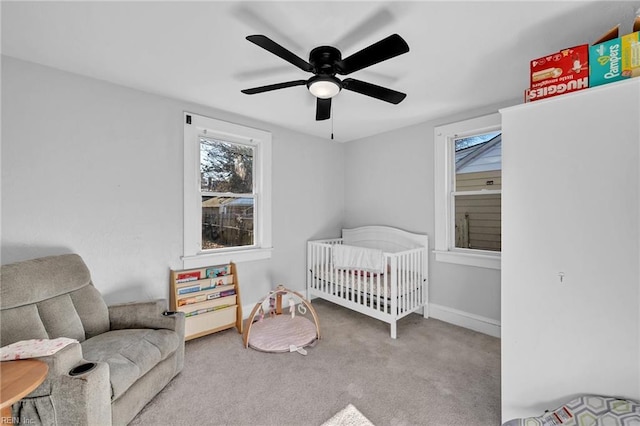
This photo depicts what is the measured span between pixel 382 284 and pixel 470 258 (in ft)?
3.26

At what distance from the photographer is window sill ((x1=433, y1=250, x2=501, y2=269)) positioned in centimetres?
277

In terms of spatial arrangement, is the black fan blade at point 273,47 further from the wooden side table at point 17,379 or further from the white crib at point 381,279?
the white crib at point 381,279

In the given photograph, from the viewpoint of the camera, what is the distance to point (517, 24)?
1.59 meters

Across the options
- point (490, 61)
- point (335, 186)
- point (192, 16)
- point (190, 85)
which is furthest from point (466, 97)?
point (190, 85)

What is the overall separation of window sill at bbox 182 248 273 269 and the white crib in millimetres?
715

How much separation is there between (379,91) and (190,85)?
5.41 ft

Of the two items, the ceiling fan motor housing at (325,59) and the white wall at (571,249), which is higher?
the ceiling fan motor housing at (325,59)

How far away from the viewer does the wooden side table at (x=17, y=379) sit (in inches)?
40.5

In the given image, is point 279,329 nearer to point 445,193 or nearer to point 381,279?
point 381,279

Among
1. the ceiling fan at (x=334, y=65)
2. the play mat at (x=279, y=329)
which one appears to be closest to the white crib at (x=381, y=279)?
the play mat at (x=279, y=329)

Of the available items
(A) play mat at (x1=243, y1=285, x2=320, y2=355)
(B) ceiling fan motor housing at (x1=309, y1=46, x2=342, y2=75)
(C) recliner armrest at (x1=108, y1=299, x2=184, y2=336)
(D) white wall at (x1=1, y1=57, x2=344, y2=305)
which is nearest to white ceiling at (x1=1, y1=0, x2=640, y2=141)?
(B) ceiling fan motor housing at (x1=309, y1=46, x2=342, y2=75)

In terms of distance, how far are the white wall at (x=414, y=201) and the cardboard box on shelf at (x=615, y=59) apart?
151 cm

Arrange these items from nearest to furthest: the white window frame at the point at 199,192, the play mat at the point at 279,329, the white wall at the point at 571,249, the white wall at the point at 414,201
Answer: the white wall at the point at 571,249 < the play mat at the point at 279,329 < the white window frame at the point at 199,192 < the white wall at the point at 414,201

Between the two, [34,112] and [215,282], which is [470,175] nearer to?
[215,282]
